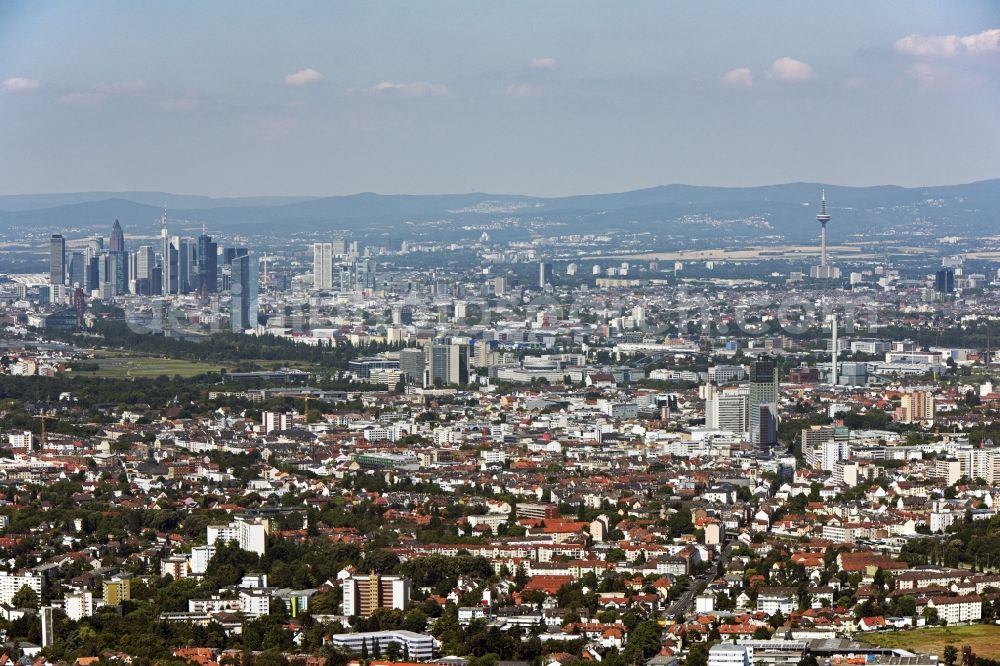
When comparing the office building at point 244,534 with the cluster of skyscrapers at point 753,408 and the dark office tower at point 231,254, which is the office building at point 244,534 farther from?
the dark office tower at point 231,254

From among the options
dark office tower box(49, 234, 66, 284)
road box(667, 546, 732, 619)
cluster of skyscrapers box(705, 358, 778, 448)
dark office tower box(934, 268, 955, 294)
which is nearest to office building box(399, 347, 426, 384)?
cluster of skyscrapers box(705, 358, 778, 448)

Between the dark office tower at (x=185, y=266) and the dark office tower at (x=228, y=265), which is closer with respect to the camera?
the dark office tower at (x=228, y=265)

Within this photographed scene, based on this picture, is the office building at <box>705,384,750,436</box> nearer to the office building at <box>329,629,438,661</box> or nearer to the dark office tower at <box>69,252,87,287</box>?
the office building at <box>329,629,438,661</box>

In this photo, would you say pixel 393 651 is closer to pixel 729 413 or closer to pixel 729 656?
pixel 729 656

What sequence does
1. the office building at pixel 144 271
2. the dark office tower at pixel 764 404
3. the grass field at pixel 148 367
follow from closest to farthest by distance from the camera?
the dark office tower at pixel 764 404 → the grass field at pixel 148 367 → the office building at pixel 144 271

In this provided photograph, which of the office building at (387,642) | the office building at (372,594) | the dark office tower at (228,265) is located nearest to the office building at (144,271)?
the dark office tower at (228,265)

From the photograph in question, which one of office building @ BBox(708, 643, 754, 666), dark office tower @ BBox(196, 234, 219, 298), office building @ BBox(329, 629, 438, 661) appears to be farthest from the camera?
dark office tower @ BBox(196, 234, 219, 298)

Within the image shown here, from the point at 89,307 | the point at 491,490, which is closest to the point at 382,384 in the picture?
the point at 491,490
